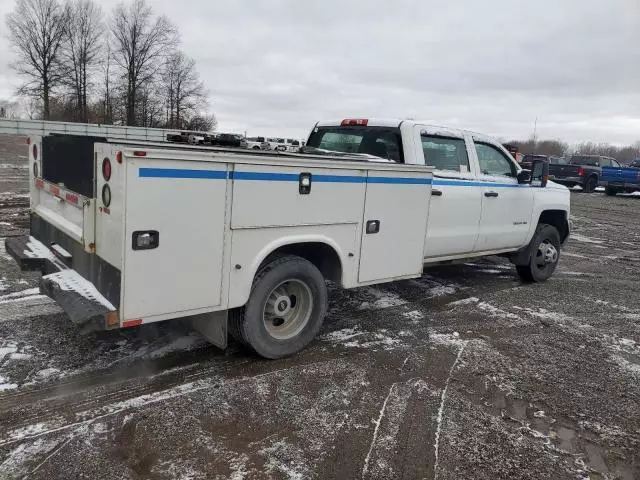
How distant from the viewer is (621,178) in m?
26.6

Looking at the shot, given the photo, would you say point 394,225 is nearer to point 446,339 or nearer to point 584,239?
point 446,339

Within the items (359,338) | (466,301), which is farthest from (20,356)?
(466,301)

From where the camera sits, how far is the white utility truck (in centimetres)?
356

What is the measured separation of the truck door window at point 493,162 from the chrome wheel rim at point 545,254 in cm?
144

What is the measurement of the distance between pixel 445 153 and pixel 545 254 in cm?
285

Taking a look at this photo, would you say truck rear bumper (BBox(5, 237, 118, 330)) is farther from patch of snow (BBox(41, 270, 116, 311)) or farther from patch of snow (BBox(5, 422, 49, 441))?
patch of snow (BBox(5, 422, 49, 441))

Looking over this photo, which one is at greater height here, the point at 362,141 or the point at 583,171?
the point at 362,141

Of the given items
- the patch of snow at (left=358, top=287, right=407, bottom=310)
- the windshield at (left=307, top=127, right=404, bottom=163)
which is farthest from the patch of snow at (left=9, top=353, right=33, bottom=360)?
the windshield at (left=307, top=127, right=404, bottom=163)

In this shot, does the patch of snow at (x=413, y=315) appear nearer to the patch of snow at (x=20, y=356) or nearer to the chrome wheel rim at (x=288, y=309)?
the chrome wheel rim at (x=288, y=309)

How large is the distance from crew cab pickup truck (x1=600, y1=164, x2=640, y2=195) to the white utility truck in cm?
2383

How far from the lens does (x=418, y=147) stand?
591 centimetres

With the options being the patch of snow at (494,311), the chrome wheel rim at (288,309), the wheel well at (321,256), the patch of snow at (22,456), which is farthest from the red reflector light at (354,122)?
the patch of snow at (22,456)

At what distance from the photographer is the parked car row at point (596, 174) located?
2661 cm

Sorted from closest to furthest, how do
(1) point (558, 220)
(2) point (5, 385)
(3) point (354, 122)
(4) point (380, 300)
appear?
(2) point (5, 385), (3) point (354, 122), (4) point (380, 300), (1) point (558, 220)
